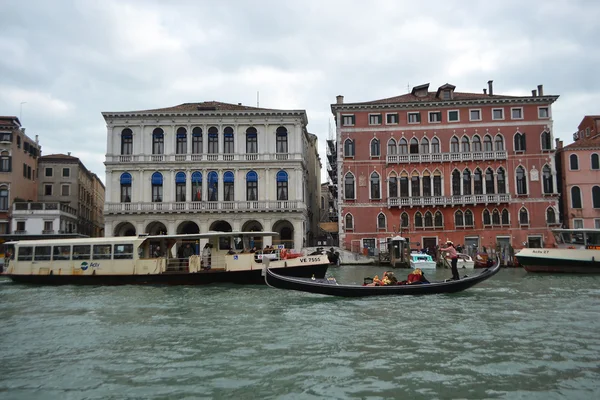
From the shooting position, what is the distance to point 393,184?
1293 inches

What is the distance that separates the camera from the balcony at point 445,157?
31984 millimetres

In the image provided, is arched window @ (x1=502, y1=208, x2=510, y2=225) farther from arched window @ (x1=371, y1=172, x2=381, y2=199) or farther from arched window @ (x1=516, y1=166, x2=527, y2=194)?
arched window @ (x1=371, y1=172, x2=381, y2=199)

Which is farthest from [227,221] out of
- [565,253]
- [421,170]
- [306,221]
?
[565,253]

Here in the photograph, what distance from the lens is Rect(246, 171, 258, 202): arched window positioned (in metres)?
31.9

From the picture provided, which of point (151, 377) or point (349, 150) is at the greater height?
point (349, 150)

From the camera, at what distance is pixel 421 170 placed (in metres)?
32.7

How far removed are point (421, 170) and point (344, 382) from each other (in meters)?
27.2

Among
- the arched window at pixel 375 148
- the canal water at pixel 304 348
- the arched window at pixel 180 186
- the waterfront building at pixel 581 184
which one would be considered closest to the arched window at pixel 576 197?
the waterfront building at pixel 581 184

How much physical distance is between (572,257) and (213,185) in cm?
2004

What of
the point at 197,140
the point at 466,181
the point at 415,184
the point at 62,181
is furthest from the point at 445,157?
the point at 62,181

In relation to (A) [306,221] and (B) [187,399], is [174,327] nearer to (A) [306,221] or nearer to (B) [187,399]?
(B) [187,399]

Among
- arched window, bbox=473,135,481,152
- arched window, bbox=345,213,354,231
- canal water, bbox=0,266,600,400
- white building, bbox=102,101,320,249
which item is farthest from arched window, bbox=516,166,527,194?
canal water, bbox=0,266,600,400

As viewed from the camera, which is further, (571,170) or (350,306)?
(571,170)

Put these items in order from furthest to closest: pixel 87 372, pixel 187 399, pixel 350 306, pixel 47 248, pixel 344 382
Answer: pixel 47 248
pixel 350 306
pixel 87 372
pixel 344 382
pixel 187 399
